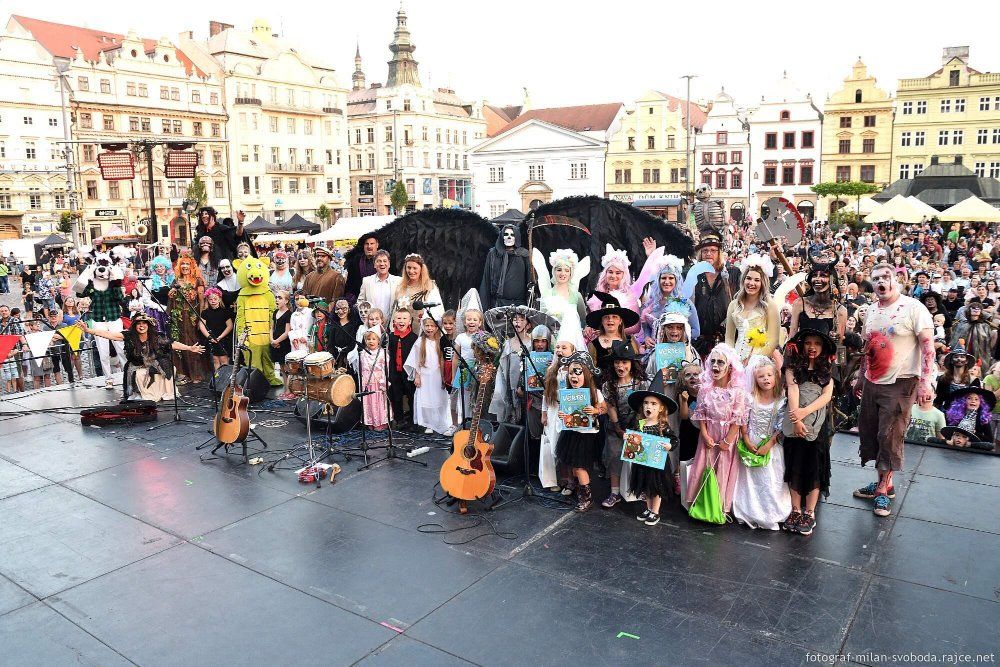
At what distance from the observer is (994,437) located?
287 inches

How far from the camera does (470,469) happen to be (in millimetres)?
6016

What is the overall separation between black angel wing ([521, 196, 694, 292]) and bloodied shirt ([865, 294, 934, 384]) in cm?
387

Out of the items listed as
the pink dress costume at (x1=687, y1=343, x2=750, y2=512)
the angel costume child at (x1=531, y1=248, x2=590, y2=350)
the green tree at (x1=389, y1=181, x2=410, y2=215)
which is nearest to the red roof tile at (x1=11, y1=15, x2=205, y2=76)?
the green tree at (x1=389, y1=181, x2=410, y2=215)

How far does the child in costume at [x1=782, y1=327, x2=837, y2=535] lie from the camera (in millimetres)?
5438

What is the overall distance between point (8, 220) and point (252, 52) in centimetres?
2217

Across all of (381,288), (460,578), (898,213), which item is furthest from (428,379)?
(898,213)

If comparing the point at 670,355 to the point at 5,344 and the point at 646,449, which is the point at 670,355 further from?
the point at 5,344

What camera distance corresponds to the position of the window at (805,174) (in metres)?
50.1

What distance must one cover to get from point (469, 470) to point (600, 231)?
494 centimetres

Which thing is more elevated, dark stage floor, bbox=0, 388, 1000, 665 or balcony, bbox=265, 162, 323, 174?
balcony, bbox=265, 162, 323, 174

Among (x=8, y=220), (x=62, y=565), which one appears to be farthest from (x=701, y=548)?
(x=8, y=220)

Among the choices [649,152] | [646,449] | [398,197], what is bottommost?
[646,449]

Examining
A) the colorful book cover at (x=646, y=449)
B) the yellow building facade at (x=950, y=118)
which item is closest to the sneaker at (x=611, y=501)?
the colorful book cover at (x=646, y=449)

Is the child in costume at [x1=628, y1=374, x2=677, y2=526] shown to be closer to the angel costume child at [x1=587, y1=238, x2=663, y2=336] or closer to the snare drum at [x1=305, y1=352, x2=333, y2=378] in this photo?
the angel costume child at [x1=587, y1=238, x2=663, y2=336]
